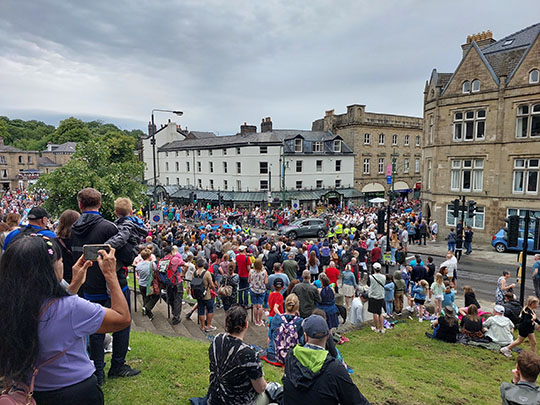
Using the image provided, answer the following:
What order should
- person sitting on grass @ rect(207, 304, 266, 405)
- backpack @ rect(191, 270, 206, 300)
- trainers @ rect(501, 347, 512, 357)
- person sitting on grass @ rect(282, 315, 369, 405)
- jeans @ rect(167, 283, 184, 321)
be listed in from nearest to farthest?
person sitting on grass @ rect(282, 315, 369, 405), person sitting on grass @ rect(207, 304, 266, 405), backpack @ rect(191, 270, 206, 300), trainers @ rect(501, 347, 512, 357), jeans @ rect(167, 283, 184, 321)

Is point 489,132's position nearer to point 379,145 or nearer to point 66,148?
point 379,145

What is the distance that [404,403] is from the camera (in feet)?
18.9

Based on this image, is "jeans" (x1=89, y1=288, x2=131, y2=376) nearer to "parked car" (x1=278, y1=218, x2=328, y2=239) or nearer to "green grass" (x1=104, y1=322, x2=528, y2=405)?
"green grass" (x1=104, y1=322, x2=528, y2=405)

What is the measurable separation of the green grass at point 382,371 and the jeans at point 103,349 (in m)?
0.28

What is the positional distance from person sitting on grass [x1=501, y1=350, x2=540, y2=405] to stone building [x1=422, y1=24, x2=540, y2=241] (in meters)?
24.5

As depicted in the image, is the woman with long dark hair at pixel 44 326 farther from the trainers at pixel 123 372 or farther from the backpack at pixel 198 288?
the backpack at pixel 198 288

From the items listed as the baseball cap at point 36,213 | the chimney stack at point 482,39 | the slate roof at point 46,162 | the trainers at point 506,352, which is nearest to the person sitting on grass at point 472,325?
the trainers at point 506,352

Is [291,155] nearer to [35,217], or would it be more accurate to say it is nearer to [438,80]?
[438,80]

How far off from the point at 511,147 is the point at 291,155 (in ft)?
78.2

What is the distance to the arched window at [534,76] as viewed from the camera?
2349 cm

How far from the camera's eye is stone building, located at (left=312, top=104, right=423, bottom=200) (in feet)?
160

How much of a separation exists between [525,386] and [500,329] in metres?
5.29

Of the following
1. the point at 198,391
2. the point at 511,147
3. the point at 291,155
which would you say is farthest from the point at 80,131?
the point at 198,391

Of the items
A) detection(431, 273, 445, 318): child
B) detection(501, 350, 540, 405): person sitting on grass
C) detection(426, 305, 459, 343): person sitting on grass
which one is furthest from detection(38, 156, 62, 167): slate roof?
detection(501, 350, 540, 405): person sitting on grass
